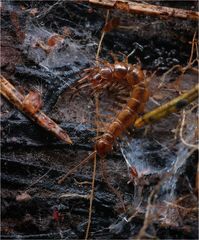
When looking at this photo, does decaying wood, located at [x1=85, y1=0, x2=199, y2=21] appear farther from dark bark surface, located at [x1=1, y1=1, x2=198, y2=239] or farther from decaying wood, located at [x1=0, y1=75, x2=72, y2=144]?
decaying wood, located at [x1=0, y1=75, x2=72, y2=144]

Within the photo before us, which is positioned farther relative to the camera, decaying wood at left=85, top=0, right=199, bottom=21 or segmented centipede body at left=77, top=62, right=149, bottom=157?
decaying wood at left=85, top=0, right=199, bottom=21

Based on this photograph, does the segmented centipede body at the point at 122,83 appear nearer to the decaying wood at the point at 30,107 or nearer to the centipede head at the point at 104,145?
the centipede head at the point at 104,145

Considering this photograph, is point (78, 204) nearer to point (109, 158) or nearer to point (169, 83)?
point (109, 158)

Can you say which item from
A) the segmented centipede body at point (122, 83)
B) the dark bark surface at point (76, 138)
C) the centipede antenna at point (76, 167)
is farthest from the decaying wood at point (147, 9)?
the centipede antenna at point (76, 167)

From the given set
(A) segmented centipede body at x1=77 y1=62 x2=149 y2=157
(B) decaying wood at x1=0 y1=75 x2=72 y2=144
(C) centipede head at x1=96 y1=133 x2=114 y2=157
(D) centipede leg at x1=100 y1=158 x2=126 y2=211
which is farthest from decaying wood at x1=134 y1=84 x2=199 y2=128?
(B) decaying wood at x1=0 y1=75 x2=72 y2=144

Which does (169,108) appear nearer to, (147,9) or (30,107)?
(147,9)

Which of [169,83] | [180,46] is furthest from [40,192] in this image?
[180,46]

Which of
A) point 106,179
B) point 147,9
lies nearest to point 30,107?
point 106,179
